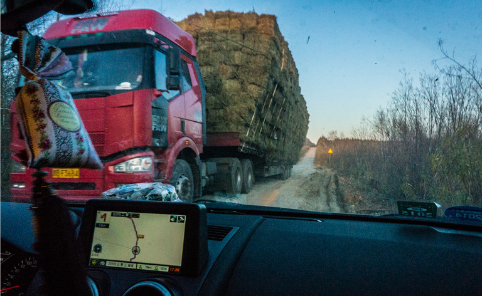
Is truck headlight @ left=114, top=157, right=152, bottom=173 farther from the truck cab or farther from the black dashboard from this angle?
the black dashboard

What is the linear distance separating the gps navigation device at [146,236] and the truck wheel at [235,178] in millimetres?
6089

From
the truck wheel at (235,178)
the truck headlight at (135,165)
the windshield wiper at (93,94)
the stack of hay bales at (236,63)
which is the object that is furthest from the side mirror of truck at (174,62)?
the truck wheel at (235,178)

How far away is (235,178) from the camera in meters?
7.84

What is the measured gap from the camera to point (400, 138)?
3.93 m

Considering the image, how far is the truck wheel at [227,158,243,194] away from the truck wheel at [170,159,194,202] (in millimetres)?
2087

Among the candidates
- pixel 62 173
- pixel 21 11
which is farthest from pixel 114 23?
pixel 21 11

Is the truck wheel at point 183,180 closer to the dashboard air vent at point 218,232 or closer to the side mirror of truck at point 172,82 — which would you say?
the side mirror of truck at point 172,82

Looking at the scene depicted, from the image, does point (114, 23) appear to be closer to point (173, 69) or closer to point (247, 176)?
point (173, 69)

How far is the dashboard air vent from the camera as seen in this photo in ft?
5.65

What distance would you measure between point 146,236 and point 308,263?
27.5 inches

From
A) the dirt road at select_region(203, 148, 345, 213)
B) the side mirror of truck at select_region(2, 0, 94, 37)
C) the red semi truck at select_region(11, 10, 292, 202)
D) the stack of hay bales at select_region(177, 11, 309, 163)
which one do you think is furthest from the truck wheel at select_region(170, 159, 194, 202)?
the side mirror of truck at select_region(2, 0, 94, 37)

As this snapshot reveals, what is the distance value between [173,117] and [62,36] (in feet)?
5.77

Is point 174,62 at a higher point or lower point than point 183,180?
higher

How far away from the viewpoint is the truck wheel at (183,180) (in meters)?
4.97
